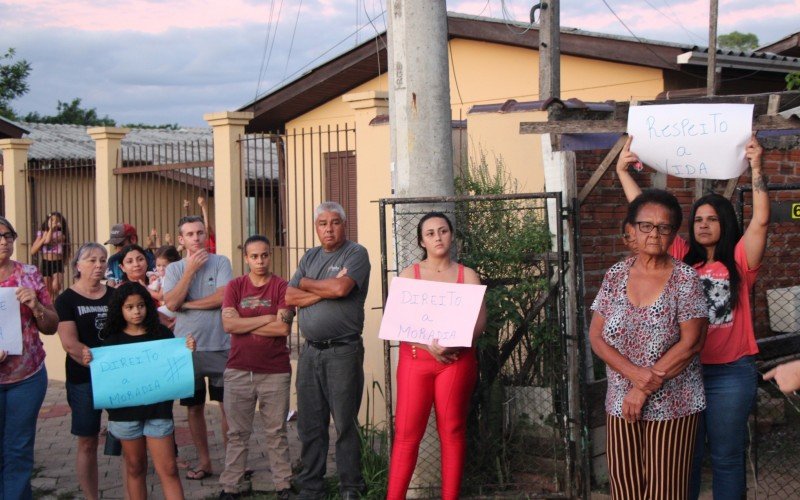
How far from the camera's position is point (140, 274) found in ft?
24.6

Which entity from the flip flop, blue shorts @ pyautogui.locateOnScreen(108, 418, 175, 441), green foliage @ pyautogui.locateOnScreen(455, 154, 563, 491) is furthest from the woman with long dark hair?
green foliage @ pyautogui.locateOnScreen(455, 154, 563, 491)

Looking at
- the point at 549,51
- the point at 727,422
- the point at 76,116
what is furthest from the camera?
the point at 76,116

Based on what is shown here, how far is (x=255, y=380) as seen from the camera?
681 cm

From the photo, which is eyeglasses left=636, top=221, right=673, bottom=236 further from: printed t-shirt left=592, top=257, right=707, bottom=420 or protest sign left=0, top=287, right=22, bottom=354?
protest sign left=0, top=287, right=22, bottom=354

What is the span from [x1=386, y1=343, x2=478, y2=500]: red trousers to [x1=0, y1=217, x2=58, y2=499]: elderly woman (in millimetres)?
2277

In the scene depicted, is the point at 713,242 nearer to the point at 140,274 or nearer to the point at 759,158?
the point at 759,158

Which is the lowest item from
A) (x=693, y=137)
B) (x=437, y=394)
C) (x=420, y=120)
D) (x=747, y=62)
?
(x=437, y=394)

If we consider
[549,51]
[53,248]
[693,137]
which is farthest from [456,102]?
[693,137]

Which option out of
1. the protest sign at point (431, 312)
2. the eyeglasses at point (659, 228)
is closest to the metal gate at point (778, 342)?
the eyeglasses at point (659, 228)

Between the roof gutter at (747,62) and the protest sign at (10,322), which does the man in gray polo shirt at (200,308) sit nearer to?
the protest sign at (10,322)

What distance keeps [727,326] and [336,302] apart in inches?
100

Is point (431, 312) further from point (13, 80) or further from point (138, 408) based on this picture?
point (13, 80)

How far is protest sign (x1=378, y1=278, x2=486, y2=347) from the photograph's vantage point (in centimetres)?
557

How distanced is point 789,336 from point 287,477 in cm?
399
